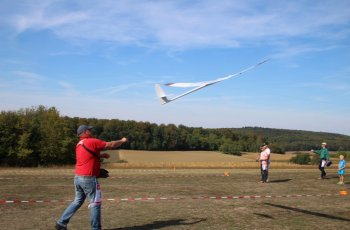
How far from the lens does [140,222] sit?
947 cm

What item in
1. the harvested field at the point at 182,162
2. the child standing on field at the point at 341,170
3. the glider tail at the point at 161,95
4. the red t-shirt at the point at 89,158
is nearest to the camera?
the red t-shirt at the point at 89,158

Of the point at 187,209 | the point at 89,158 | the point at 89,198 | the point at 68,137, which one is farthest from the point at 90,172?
the point at 68,137

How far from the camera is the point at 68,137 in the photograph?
48719 millimetres

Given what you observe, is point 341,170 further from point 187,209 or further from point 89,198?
point 89,198

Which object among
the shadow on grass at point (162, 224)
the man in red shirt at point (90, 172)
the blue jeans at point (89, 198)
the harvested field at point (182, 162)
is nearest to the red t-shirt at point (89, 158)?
the man in red shirt at point (90, 172)

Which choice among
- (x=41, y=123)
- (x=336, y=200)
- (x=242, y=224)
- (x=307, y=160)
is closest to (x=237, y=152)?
(x=307, y=160)

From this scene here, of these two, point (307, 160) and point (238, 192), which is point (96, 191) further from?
point (307, 160)

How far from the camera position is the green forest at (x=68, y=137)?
142ft

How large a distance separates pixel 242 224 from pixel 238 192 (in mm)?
6060

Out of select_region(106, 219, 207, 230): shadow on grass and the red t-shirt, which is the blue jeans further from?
select_region(106, 219, 207, 230): shadow on grass

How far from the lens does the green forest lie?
43250 millimetres

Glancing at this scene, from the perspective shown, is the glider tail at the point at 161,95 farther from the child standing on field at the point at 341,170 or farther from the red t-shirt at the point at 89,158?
the child standing on field at the point at 341,170

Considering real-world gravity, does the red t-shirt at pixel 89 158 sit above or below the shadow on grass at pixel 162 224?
above

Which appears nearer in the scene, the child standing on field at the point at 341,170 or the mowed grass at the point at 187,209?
→ the mowed grass at the point at 187,209
